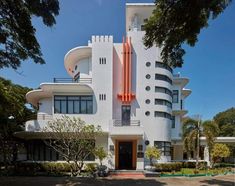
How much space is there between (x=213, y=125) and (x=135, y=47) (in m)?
11.6

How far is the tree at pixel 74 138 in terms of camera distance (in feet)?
68.7

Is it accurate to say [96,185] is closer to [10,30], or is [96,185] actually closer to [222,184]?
[222,184]

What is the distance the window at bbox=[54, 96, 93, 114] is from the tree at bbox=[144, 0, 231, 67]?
13791mm

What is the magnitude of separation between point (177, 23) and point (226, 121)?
169 feet

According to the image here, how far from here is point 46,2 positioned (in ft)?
34.0

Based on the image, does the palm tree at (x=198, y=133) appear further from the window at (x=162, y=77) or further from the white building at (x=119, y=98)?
the window at (x=162, y=77)

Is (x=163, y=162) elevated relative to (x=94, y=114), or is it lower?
lower

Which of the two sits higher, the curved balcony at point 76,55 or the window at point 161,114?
the curved balcony at point 76,55

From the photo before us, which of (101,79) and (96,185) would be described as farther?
(101,79)

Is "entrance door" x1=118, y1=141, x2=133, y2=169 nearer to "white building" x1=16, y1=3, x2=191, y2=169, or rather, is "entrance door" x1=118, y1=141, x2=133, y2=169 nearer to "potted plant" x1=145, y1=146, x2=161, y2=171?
"white building" x1=16, y1=3, x2=191, y2=169

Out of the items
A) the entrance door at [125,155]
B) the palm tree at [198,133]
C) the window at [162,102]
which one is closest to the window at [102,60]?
Result: the window at [162,102]

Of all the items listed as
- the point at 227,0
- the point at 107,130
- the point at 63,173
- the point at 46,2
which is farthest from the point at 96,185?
the point at 227,0

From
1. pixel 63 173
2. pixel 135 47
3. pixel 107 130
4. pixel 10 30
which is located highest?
pixel 135 47

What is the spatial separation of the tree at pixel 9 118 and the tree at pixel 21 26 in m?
5.67
